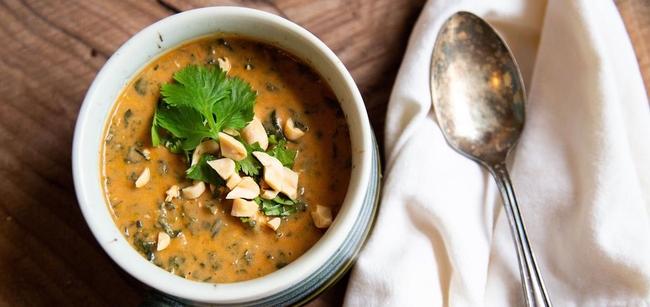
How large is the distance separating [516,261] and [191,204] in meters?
0.57

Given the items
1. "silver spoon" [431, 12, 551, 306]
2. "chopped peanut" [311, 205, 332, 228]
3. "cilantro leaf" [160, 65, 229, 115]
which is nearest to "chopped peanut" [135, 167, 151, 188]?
"cilantro leaf" [160, 65, 229, 115]

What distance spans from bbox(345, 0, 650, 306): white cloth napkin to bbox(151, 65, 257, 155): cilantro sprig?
297mm

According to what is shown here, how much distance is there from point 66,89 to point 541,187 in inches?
34.6

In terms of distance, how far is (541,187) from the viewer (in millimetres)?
1357

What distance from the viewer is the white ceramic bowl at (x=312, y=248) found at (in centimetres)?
109

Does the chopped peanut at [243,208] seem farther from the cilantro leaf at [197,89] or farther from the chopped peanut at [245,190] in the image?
the cilantro leaf at [197,89]

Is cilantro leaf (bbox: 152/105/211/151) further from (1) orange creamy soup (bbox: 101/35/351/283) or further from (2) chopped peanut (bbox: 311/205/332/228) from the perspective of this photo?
(2) chopped peanut (bbox: 311/205/332/228)

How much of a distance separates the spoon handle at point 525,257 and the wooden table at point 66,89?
260 mm

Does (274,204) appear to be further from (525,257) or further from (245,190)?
(525,257)

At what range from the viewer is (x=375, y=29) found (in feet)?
4.72

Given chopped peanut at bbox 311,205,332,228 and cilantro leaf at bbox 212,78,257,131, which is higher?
cilantro leaf at bbox 212,78,257,131

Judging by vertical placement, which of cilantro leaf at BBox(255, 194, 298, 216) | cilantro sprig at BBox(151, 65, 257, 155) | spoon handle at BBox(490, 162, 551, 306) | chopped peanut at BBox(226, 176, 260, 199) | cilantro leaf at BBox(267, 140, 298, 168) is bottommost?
spoon handle at BBox(490, 162, 551, 306)

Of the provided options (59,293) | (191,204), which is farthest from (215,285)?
(59,293)

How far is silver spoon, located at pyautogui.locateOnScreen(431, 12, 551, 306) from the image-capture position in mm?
1385
